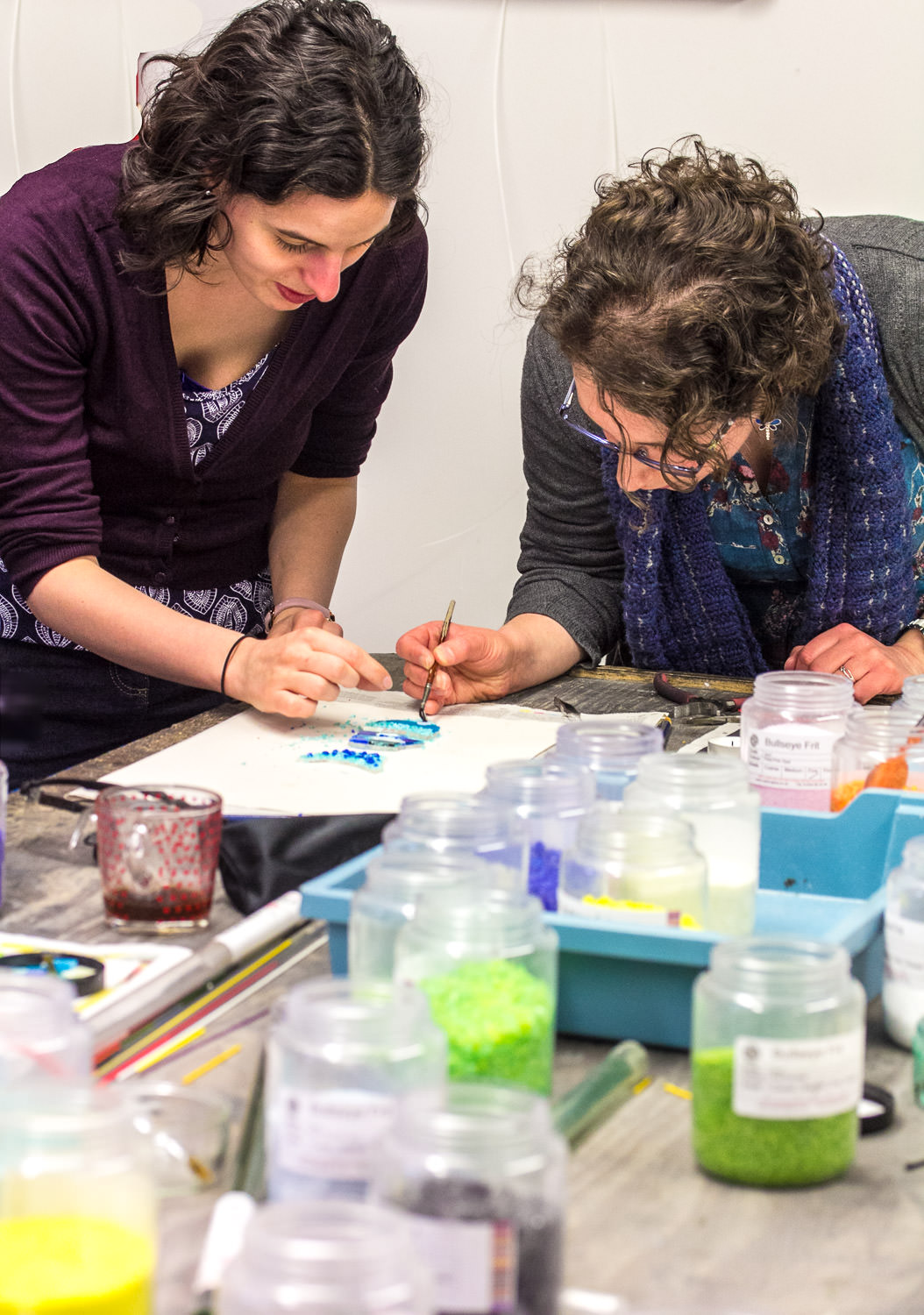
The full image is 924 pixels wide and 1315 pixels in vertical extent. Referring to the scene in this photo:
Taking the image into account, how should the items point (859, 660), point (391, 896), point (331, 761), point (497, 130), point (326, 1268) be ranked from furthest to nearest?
point (497, 130)
point (859, 660)
point (331, 761)
point (391, 896)
point (326, 1268)

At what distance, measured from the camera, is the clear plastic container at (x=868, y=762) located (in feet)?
4.27

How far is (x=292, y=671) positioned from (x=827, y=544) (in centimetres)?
79

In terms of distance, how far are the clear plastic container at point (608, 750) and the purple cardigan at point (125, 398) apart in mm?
796

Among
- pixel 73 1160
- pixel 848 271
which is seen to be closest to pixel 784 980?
pixel 73 1160

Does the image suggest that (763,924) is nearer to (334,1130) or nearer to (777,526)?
(334,1130)

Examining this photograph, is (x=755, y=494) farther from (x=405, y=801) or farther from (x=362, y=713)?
(x=405, y=801)

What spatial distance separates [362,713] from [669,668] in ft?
1.82

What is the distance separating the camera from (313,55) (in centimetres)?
152

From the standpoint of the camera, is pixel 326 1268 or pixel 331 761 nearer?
pixel 326 1268

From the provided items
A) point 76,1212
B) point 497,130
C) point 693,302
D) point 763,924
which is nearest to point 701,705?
point 693,302

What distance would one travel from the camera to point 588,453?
6.91 ft

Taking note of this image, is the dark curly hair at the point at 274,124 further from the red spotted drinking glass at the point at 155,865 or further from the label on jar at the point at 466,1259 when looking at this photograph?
the label on jar at the point at 466,1259

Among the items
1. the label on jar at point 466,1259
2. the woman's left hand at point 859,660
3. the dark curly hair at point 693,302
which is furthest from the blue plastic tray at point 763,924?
the woman's left hand at point 859,660

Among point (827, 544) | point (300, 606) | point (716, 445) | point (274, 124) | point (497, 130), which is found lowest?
point (300, 606)
